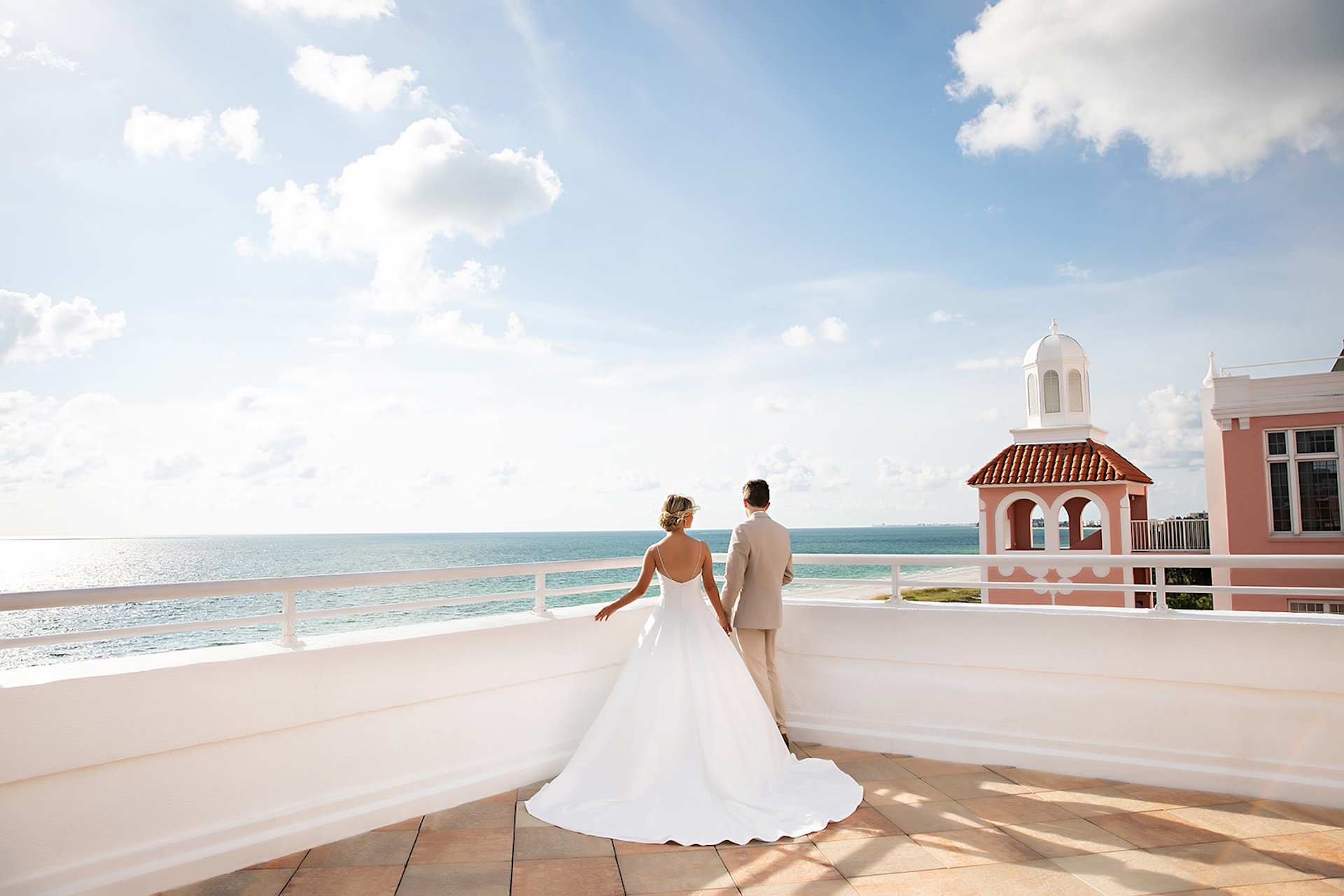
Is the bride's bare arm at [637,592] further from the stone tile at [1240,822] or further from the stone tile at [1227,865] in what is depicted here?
the stone tile at [1240,822]

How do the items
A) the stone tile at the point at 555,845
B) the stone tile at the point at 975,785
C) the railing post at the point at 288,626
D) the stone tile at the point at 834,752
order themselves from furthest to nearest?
the stone tile at the point at 834,752 < the stone tile at the point at 975,785 < the railing post at the point at 288,626 < the stone tile at the point at 555,845

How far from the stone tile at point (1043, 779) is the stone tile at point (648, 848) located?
210 cm

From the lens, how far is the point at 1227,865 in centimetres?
342

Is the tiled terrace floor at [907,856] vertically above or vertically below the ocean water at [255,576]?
above

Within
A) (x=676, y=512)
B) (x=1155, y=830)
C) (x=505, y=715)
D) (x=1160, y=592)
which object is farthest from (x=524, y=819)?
(x=1160, y=592)

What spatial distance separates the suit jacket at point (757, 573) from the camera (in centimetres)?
499

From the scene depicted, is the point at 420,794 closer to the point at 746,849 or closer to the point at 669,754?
the point at 669,754

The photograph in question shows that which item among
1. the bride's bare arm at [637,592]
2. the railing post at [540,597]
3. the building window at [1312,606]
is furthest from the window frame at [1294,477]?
the railing post at [540,597]

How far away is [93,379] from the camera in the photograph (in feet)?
203

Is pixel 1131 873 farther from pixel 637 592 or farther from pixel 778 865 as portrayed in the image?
pixel 637 592

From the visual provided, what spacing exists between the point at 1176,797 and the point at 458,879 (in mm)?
3847

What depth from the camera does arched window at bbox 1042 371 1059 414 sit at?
18.8 m

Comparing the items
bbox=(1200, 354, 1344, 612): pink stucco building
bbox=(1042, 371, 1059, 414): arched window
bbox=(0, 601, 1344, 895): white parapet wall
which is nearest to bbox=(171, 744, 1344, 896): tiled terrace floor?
bbox=(0, 601, 1344, 895): white parapet wall

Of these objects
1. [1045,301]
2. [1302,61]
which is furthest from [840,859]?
[1045,301]
